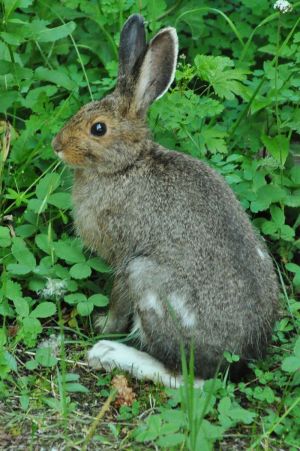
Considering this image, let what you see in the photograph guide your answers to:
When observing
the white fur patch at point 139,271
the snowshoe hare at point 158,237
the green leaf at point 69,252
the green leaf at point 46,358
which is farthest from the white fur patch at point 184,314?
the green leaf at point 69,252

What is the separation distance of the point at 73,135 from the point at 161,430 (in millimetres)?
1758

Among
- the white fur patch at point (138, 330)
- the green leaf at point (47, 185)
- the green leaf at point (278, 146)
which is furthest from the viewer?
the green leaf at point (278, 146)

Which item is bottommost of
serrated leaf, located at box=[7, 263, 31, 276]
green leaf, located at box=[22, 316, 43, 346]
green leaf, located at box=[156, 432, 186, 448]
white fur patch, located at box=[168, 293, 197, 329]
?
green leaf, located at box=[22, 316, 43, 346]

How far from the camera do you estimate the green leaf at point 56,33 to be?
580cm

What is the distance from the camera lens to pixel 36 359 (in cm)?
487

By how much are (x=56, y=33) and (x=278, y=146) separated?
1419 millimetres

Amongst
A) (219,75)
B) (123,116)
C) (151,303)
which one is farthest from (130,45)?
(151,303)

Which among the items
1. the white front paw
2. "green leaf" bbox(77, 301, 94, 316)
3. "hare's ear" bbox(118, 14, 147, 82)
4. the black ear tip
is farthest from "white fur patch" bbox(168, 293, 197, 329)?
the black ear tip

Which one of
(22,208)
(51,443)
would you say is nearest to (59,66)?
(22,208)

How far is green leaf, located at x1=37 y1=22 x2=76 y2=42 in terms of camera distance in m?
5.80

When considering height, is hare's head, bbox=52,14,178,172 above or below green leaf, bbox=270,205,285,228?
above

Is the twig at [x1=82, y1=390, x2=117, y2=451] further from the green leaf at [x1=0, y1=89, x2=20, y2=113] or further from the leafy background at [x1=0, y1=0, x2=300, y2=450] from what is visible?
the green leaf at [x1=0, y1=89, x2=20, y2=113]

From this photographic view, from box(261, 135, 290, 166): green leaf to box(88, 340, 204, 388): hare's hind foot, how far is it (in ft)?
4.73

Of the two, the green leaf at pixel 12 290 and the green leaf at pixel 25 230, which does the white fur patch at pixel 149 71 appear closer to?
the green leaf at pixel 25 230
